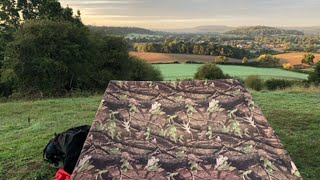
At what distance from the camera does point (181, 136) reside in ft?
13.4

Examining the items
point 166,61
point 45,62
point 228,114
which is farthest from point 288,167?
point 166,61

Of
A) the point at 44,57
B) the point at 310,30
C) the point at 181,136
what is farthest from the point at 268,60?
the point at 181,136

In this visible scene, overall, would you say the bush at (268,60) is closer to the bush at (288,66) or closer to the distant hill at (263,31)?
the bush at (288,66)

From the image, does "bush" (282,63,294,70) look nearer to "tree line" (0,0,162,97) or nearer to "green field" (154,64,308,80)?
"green field" (154,64,308,80)

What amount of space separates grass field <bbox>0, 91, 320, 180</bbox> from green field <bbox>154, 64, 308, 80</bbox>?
18.2 meters

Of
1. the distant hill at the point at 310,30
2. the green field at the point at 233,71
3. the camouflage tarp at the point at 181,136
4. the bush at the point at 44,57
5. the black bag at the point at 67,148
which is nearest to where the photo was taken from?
the camouflage tarp at the point at 181,136

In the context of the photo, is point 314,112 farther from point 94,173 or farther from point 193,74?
point 193,74

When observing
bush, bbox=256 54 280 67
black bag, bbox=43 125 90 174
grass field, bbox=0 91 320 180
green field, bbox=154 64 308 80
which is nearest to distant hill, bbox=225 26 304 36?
bush, bbox=256 54 280 67

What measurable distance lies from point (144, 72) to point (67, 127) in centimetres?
2276

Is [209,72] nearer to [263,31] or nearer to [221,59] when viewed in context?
[221,59]

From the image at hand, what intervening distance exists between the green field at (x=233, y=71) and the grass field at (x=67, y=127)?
59.7ft

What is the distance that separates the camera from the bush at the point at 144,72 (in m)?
28.8

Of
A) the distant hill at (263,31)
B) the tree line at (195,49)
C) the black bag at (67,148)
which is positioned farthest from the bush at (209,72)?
the black bag at (67,148)

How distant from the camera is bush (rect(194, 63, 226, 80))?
30.9 meters
